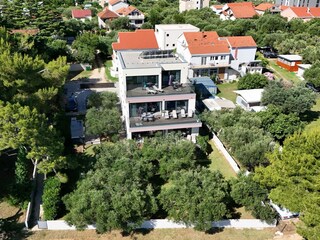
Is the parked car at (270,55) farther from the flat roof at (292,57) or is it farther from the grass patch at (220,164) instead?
the grass patch at (220,164)

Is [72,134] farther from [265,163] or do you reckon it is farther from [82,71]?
[82,71]

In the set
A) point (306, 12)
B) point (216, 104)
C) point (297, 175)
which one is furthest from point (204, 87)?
point (306, 12)

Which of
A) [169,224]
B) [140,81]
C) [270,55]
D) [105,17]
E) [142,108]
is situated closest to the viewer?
[169,224]

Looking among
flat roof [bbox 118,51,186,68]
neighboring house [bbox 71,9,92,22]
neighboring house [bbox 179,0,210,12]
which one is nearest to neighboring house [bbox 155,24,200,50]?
flat roof [bbox 118,51,186,68]

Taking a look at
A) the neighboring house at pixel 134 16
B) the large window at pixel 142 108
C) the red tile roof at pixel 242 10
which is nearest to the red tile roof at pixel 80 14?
the neighboring house at pixel 134 16

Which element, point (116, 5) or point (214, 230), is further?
point (116, 5)

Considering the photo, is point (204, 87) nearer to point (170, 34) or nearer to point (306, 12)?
point (170, 34)

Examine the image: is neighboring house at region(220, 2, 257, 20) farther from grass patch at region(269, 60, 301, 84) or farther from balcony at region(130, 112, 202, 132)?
balcony at region(130, 112, 202, 132)
